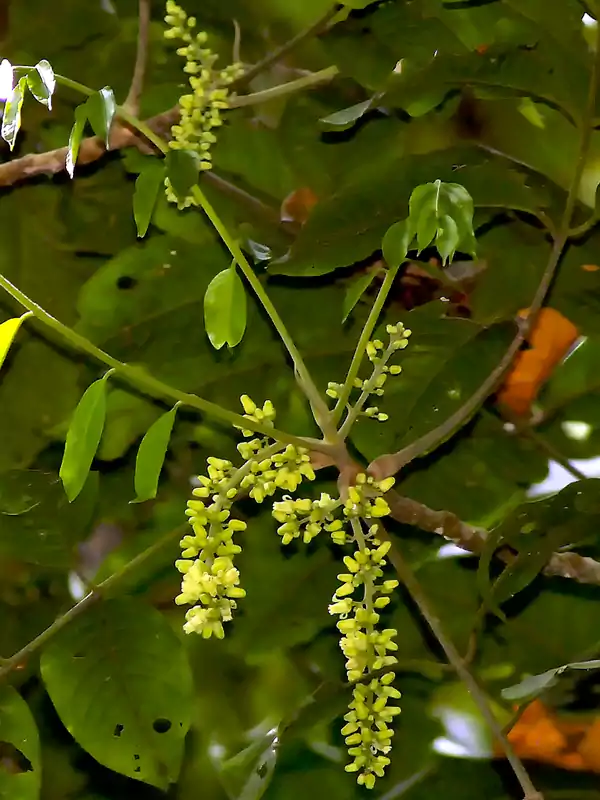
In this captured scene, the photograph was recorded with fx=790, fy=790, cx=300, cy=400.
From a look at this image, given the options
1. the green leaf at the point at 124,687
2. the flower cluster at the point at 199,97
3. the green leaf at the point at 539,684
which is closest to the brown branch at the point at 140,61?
the flower cluster at the point at 199,97

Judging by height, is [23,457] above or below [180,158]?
below

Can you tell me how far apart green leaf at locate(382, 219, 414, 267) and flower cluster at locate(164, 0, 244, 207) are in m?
0.18

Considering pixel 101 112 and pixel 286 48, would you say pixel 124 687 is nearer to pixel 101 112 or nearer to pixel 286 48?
pixel 101 112

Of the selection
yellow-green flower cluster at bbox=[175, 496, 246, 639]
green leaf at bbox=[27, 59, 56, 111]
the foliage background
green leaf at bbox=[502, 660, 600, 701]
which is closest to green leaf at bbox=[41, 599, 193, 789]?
the foliage background

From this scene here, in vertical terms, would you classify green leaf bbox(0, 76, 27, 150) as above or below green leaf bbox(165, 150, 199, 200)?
above

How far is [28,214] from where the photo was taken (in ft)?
2.22

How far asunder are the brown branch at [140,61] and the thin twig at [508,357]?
329mm

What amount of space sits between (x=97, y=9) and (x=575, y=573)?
609 millimetres

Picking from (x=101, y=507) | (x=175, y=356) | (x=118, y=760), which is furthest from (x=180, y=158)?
(x=118, y=760)

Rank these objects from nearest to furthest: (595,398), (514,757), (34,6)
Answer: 1. (514,757)
2. (595,398)
3. (34,6)

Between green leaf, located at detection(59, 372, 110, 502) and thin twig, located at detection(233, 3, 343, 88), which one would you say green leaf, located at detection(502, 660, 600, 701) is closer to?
green leaf, located at detection(59, 372, 110, 502)

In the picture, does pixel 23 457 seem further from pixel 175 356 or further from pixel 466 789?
pixel 466 789

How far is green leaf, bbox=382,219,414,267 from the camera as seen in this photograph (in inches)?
17.5

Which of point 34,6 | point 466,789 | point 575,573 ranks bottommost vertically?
point 466,789
